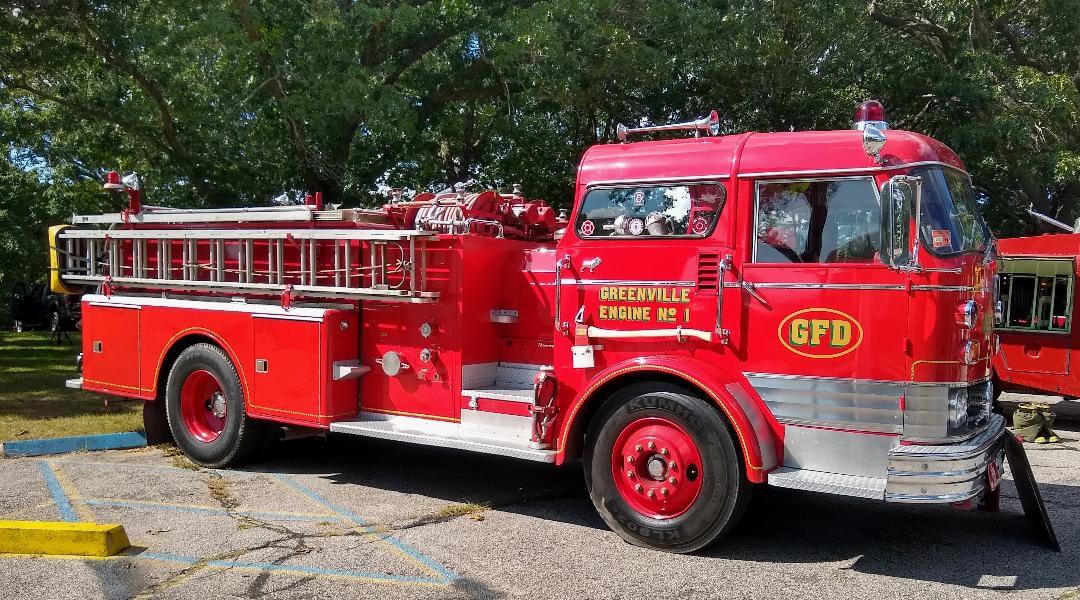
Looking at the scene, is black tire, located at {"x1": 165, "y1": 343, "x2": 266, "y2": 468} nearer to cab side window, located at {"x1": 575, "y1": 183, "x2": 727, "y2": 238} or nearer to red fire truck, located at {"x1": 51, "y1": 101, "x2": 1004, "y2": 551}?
red fire truck, located at {"x1": 51, "y1": 101, "x2": 1004, "y2": 551}

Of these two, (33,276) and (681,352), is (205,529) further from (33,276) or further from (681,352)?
(33,276)

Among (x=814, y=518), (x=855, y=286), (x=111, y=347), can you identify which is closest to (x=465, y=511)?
(x=814, y=518)

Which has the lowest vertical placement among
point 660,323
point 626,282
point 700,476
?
point 700,476

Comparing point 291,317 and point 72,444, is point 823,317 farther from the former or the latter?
point 72,444

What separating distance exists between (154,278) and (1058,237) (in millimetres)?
9502

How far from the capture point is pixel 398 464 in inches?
311

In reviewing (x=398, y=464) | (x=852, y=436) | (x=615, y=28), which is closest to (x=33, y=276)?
(x=615, y=28)

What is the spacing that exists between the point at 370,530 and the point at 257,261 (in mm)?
2684

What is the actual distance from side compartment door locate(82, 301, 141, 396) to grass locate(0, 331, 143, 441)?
985 millimetres

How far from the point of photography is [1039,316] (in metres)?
10.2

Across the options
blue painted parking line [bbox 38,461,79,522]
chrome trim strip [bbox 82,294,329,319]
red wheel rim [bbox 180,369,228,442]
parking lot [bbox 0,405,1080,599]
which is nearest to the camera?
parking lot [bbox 0,405,1080,599]

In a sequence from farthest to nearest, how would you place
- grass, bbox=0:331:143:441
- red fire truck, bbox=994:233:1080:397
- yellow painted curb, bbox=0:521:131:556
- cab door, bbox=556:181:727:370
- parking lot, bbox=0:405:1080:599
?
red fire truck, bbox=994:233:1080:397, grass, bbox=0:331:143:441, cab door, bbox=556:181:727:370, yellow painted curb, bbox=0:521:131:556, parking lot, bbox=0:405:1080:599

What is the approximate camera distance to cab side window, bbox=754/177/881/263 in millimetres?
4996

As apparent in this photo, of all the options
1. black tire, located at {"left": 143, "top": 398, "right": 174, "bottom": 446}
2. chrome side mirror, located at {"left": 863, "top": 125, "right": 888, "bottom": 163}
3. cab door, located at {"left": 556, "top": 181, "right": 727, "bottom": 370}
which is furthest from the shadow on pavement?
chrome side mirror, located at {"left": 863, "top": 125, "right": 888, "bottom": 163}
